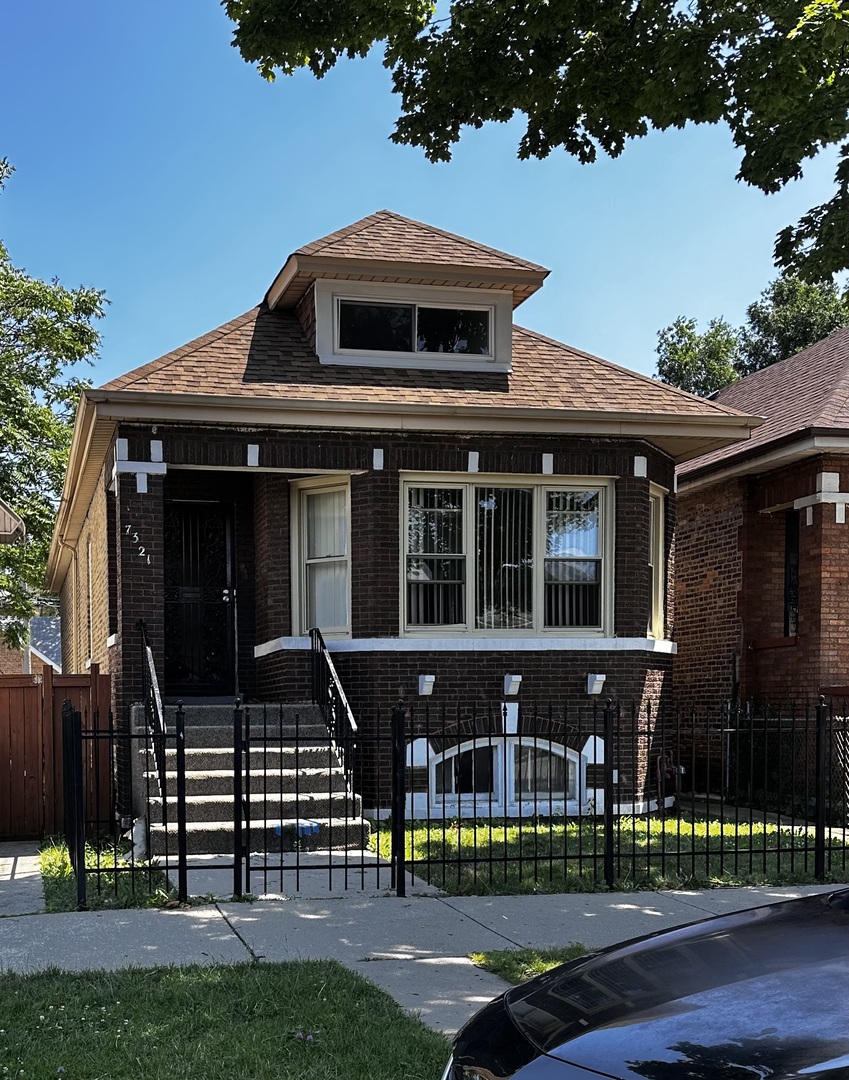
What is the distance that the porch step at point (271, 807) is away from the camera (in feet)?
35.6

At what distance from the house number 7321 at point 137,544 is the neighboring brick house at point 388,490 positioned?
0.02 metres

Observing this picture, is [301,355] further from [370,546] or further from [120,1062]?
[120,1062]

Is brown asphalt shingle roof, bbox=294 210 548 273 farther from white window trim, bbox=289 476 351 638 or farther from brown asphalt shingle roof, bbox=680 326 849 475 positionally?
brown asphalt shingle roof, bbox=680 326 849 475

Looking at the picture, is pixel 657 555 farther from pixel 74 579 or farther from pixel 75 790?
pixel 74 579

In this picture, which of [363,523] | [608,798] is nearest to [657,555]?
[363,523]

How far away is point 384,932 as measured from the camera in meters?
7.92

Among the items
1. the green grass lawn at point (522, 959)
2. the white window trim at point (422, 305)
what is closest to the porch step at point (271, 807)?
the green grass lawn at point (522, 959)

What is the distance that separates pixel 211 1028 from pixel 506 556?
8.79m

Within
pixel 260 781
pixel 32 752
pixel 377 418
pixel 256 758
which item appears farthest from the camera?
pixel 377 418

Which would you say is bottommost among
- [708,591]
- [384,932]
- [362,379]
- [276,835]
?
[276,835]

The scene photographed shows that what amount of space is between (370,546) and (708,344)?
2684cm

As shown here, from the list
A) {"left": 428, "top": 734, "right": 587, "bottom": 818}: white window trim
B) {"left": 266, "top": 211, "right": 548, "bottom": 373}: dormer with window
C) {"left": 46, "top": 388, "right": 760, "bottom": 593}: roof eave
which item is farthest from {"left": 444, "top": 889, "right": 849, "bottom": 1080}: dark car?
{"left": 266, "top": 211, "right": 548, "bottom": 373}: dormer with window

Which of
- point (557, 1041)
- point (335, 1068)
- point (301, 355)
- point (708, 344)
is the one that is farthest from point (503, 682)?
point (708, 344)

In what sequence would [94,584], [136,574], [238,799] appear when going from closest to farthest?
[238,799] < [136,574] < [94,584]
